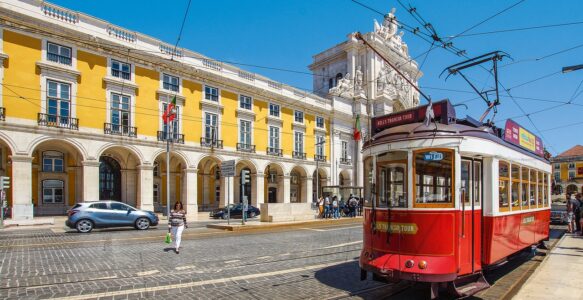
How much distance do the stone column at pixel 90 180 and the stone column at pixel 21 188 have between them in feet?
10.00

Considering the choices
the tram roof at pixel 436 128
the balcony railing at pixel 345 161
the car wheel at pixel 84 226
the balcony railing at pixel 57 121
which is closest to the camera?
the tram roof at pixel 436 128

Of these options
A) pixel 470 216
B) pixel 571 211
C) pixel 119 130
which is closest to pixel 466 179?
pixel 470 216

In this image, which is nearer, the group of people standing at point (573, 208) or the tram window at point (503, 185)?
the tram window at point (503, 185)

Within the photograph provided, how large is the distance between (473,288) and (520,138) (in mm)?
4370

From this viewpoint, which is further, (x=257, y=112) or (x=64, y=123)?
(x=257, y=112)

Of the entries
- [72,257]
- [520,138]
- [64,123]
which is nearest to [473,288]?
[520,138]

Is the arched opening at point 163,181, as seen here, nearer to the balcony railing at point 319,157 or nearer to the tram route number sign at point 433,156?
the balcony railing at point 319,157

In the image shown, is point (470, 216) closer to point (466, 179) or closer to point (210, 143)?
point (466, 179)

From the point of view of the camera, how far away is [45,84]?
2320 centimetres

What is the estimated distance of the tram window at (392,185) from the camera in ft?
20.3

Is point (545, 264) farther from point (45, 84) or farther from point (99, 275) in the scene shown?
point (45, 84)

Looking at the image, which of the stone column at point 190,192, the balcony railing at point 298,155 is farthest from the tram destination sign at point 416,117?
the balcony railing at point 298,155

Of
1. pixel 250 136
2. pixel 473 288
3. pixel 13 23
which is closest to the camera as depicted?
pixel 473 288

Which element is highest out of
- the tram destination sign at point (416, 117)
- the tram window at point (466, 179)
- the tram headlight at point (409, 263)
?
the tram destination sign at point (416, 117)
